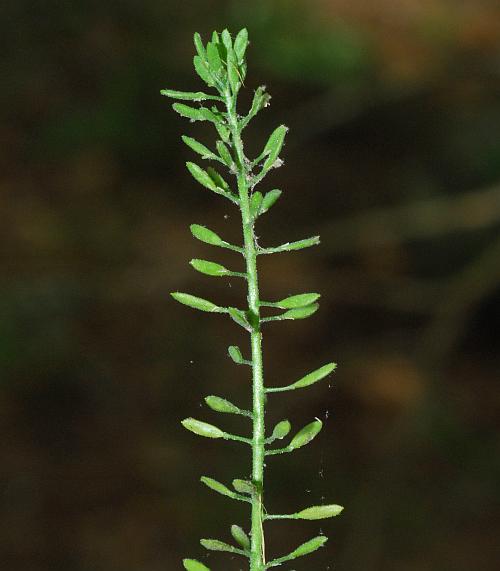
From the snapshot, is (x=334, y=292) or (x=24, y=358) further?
(x=334, y=292)

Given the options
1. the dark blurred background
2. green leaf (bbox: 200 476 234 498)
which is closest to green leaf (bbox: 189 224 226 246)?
green leaf (bbox: 200 476 234 498)

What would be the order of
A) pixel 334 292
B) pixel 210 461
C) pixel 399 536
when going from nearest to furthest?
pixel 399 536 → pixel 210 461 → pixel 334 292

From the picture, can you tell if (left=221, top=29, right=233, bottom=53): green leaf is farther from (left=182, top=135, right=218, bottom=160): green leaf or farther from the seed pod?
the seed pod

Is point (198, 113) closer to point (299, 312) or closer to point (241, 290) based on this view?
point (299, 312)

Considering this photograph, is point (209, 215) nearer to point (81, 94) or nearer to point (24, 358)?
point (81, 94)

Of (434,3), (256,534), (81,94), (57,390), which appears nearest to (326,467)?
(57,390)

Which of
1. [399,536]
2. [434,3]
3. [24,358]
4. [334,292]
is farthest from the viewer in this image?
[434,3]

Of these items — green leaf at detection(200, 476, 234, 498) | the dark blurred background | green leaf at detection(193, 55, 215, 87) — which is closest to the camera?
green leaf at detection(200, 476, 234, 498)
